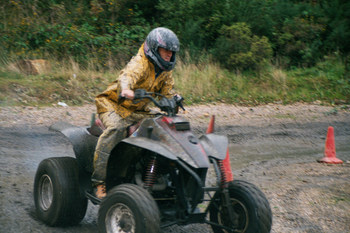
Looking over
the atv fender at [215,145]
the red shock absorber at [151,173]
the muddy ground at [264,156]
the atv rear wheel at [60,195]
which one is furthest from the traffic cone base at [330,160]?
the red shock absorber at [151,173]

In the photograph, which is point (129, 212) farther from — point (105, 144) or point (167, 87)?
point (167, 87)

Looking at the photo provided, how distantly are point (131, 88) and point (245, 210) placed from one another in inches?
61.3

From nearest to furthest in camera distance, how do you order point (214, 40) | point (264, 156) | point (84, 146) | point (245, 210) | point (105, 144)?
point (245, 210) → point (105, 144) → point (84, 146) → point (264, 156) → point (214, 40)

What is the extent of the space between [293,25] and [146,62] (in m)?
15.6

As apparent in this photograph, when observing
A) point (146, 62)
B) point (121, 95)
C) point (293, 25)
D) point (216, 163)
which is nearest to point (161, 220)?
point (216, 163)

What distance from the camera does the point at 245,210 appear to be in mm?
4305

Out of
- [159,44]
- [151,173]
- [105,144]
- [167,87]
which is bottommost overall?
[151,173]

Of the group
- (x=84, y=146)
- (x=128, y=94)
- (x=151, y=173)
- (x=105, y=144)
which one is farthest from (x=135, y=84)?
(x=151, y=173)

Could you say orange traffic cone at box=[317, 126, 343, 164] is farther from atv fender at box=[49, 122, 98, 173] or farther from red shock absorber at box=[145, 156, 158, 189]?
red shock absorber at box=[145, 156, 158, 189]

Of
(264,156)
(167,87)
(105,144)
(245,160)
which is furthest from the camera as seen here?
(264,156)

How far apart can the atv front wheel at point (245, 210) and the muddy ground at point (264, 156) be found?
0.96m

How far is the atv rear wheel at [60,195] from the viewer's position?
16.4ft

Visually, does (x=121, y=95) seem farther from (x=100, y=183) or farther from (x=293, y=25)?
(x=293, y=25)

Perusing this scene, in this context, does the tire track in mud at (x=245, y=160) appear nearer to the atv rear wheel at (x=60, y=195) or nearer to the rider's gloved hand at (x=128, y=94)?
the atv rear wheel at (x=60, y=195)
